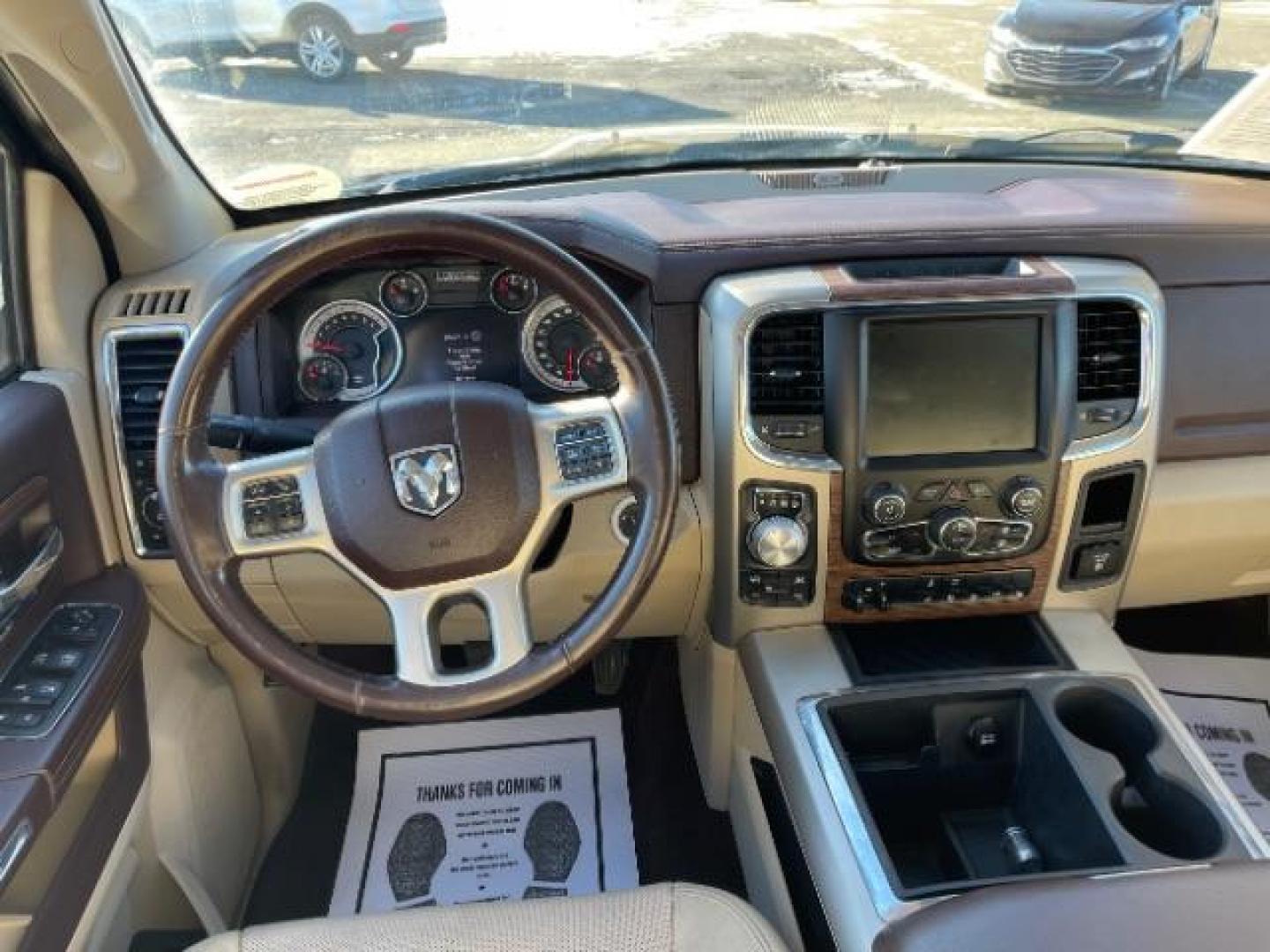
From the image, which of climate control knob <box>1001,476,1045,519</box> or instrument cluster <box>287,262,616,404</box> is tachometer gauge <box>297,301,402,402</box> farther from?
climate control knob <box>1001,476,1045,519</box>

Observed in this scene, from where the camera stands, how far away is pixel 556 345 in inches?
73.6

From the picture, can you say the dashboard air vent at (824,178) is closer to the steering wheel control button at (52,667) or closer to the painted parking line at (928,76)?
the painted parking line at (928,76)

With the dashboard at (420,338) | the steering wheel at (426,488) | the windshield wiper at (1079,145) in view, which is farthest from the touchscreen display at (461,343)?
the windshield wiper at (1079,145)

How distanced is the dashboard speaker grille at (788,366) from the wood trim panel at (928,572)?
149 mm

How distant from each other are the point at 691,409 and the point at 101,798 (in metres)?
1.06

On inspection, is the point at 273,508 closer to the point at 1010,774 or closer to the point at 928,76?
the point at 1010,774

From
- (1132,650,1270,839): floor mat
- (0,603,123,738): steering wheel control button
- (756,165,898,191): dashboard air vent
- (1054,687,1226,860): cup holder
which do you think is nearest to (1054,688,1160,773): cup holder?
(1054,687,1226,860): cup holder

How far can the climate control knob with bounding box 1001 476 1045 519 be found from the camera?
1799mm

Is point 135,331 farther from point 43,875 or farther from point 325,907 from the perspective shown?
point 325,907

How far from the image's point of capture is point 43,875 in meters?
1.52

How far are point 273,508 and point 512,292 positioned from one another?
24.8 inches

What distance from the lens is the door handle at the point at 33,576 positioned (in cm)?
159

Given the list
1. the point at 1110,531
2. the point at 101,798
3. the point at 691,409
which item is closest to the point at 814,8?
the point at 691,409

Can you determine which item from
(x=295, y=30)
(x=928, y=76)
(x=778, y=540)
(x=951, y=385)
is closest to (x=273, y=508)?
(x=778, y=540)
